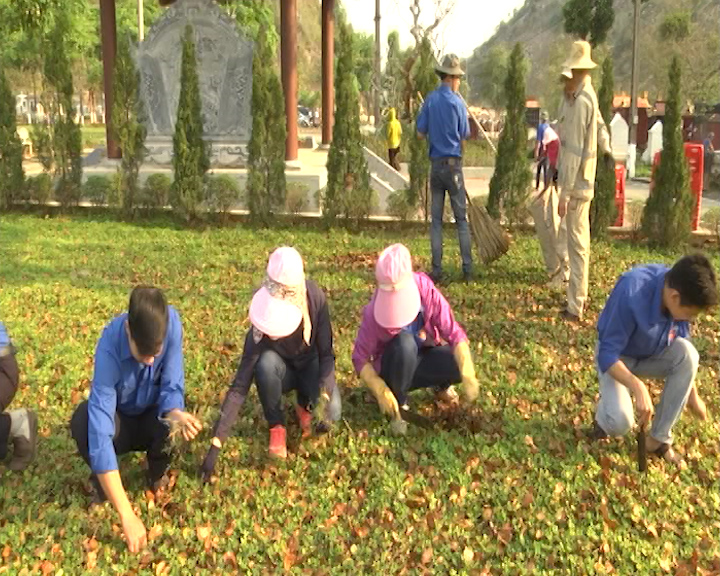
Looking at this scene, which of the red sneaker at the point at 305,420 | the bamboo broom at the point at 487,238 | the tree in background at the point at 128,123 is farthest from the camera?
the tree in background at the point at 128,123

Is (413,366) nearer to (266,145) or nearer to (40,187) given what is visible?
(266,145)

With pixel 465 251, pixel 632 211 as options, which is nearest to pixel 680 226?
pixel 632 211

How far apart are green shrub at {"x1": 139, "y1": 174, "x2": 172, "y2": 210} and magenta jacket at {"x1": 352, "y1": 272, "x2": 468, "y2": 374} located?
23.3 feet

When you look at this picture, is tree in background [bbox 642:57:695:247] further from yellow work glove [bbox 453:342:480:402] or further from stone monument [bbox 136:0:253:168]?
stone monument [bbox 136:0:253:168]

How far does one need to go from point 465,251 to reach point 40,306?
3.54 m

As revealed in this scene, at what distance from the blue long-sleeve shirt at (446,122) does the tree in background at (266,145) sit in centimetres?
337

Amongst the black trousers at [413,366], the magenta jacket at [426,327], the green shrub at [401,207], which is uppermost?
the green shrub at [401,207]

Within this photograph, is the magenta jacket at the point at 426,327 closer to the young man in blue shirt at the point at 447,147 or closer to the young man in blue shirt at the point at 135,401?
the young man in blue shirt at the point at 135,401

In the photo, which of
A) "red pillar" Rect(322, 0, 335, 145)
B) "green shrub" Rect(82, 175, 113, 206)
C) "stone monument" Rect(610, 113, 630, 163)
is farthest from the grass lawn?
"stone monument" Rect(610, 113, 630, 163)

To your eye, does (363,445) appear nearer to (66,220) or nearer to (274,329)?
(274,329)

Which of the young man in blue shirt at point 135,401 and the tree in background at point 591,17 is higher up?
the tree in background at point 591,17

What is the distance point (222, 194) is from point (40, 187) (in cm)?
269

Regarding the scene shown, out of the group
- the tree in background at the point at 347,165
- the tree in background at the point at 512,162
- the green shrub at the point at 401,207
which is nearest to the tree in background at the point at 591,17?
the tree in background at the point at 512,162

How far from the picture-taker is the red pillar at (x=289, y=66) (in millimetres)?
13938
